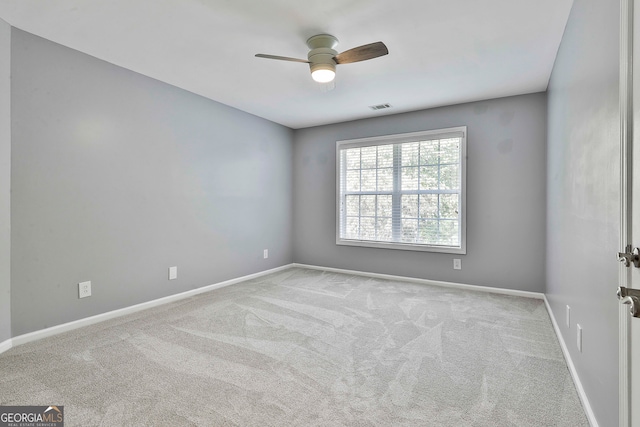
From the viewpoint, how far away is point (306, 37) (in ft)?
8.07

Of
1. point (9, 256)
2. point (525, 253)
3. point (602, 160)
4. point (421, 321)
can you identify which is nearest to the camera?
point (602, 160)

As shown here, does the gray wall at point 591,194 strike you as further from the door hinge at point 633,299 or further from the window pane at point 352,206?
the window pane at point 352,206

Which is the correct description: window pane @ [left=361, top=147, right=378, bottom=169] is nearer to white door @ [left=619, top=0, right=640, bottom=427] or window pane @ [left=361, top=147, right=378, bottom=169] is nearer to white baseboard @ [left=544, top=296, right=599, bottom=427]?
white baseboard @ [left=544, top=296, right=599, bottom=427]

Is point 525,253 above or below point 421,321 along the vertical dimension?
above

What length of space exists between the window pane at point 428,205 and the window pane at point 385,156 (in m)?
0.70

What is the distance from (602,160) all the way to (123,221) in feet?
12.0

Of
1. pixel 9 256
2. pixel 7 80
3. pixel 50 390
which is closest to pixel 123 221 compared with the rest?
pixel 9 256

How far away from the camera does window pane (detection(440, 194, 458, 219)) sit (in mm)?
4113

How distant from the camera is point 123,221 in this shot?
3047 millimetres

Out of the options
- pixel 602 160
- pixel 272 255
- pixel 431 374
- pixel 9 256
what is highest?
pixel 602 160

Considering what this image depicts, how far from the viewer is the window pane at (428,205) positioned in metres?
4.24

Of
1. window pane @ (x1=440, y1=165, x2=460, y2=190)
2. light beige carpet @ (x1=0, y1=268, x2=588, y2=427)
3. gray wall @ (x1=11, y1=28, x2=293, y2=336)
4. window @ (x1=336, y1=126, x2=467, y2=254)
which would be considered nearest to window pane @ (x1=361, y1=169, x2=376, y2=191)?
window @ (x1=336, y1=126, x2=467, y2=254)

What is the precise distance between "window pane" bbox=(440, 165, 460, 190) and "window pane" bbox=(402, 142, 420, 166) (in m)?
0.39

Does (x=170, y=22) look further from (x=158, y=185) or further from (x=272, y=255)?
(x=272, y=255)
